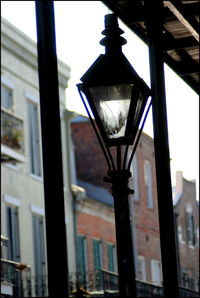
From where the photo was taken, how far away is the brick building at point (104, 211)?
44.5 m

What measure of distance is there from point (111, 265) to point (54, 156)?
134 feet

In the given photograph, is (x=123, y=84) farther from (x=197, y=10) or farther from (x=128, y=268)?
(x=197, y=10)

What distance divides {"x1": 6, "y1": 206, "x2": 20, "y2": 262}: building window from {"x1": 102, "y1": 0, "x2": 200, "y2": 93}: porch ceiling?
22022mm

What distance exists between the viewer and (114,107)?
7.98 metres

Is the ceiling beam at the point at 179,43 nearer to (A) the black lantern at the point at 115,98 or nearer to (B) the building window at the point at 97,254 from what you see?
(A) the black lantern at the point at 115,98

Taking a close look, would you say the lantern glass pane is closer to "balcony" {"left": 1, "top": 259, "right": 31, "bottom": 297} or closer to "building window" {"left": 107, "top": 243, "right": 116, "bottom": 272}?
"balcony" {"left": 1, "top": 259, "right": 31, "bottom": 297}

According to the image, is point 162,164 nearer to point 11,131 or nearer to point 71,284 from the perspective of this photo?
point 71,284

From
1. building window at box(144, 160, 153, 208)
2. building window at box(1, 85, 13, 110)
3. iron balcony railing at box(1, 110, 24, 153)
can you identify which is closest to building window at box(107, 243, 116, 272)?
building window at box(144, 160, 153, 208)

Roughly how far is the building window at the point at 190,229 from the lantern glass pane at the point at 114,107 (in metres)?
51.7

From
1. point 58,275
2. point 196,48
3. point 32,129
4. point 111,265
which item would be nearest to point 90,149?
point 111,265

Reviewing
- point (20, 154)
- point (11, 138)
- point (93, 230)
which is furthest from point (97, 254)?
point (11, 138)

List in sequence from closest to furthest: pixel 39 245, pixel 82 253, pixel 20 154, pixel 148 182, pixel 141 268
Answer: pixel 20 154 → pixel 39 245 → pixel 82 253 → pixel 141 268 → pixel 148 182

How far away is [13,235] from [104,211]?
10.1 metres

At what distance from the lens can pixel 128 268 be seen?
7.38 m
